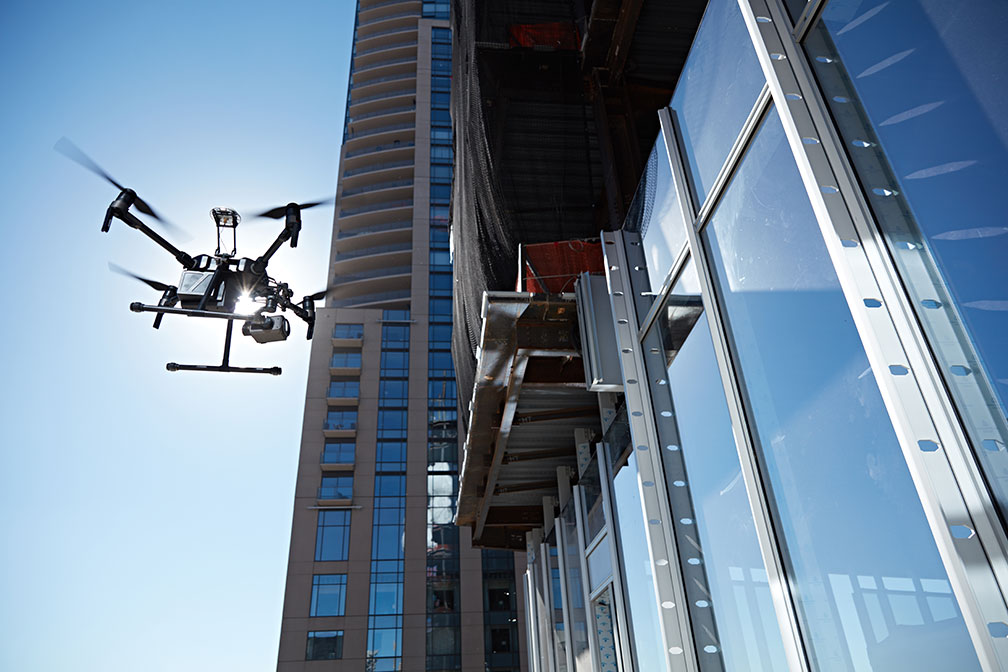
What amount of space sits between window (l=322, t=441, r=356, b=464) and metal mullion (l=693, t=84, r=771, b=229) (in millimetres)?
38527

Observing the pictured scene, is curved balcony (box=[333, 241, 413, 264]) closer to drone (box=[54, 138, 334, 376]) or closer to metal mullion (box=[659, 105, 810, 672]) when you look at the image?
drone (box=[54, 138, 334, 376])

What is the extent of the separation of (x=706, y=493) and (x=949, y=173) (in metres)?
2.62

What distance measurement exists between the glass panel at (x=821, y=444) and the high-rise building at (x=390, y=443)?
3635 centimetres

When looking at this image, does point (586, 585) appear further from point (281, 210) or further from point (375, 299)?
point (375, 299)

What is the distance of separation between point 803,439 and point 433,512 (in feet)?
127

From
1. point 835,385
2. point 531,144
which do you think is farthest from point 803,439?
point 531,144

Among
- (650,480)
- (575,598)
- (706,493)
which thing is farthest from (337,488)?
(706,493)

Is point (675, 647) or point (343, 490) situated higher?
point (343, 490)

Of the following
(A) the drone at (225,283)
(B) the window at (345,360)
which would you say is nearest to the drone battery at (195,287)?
(A) the drone at (225,283)

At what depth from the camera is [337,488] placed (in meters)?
39.8

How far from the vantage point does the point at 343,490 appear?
39688mm

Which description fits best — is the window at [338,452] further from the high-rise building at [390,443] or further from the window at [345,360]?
the window at [345,360]

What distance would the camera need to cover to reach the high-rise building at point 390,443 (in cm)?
3597

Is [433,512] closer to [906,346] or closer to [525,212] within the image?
[525,212]
